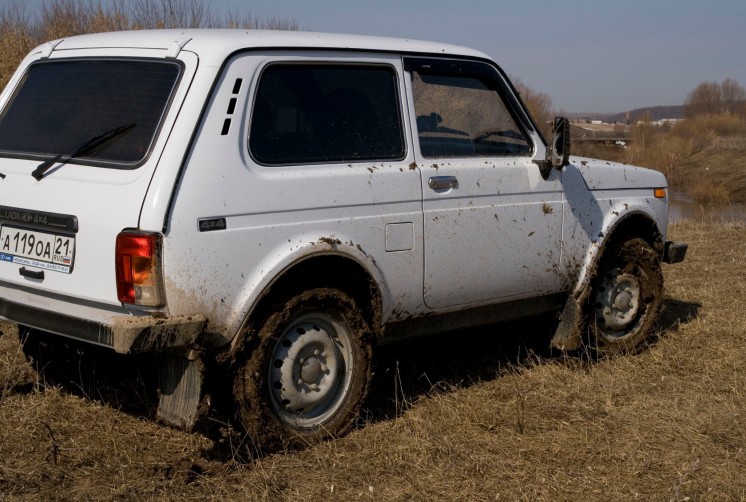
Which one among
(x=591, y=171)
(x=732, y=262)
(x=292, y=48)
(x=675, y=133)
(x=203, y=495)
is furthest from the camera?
(x=675, y=133)

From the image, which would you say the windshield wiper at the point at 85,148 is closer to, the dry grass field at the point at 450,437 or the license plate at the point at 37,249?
the license plate at the point at 37,249

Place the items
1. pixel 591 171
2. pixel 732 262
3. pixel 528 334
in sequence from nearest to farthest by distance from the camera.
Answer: pixel 591 171 < pixel 528 334 < pixel 732 262

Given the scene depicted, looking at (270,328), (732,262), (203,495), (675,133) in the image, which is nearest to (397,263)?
(270,328)

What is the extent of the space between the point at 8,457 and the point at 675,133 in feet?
139

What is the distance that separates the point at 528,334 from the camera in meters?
6.38

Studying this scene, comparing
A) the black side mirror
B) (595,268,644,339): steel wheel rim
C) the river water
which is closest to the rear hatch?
the black side mirror

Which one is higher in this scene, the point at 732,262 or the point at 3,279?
the point at 3,279

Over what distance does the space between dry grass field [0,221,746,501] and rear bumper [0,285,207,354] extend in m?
0.55

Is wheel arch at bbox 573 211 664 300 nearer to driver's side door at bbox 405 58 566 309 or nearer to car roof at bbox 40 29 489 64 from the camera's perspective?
driver's side door at bbox 405 58 566 309

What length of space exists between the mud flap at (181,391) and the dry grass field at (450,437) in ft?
0.73

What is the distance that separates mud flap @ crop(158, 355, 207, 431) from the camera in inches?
158

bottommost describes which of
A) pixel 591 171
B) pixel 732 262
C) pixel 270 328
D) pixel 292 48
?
pixel 732 262

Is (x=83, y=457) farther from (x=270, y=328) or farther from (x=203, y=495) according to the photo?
(x=270, y=328)

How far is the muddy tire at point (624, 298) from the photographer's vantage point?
6.12 metres
